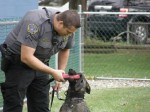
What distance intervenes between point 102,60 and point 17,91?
8970mm

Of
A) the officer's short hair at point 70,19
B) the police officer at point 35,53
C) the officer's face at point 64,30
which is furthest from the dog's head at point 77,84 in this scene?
the officer's short hair at point 70,19

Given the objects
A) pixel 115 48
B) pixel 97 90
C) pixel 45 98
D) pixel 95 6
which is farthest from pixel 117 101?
pixel 95 6

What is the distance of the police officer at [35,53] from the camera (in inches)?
211

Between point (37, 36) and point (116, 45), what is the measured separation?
8811 millimetres

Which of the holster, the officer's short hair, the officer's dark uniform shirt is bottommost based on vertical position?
the holster

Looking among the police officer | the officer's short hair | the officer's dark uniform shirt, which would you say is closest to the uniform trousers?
the police officer

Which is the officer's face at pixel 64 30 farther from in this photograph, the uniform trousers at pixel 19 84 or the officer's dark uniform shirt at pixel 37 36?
the uniform trousers at pixel 19 84

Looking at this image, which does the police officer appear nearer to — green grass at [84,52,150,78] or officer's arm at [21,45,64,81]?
officer's arm at [21,45,64,81]

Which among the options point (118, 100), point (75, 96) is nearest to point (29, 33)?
point (75, 96)

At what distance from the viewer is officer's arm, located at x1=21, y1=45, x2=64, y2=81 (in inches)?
210

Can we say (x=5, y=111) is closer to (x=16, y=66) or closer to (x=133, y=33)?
(x=16, y=66)

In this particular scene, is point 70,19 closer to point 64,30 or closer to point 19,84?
point 64,30

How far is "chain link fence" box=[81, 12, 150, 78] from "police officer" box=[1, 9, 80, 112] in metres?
6.77

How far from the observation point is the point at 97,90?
409 inches
